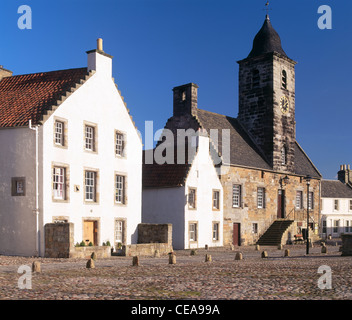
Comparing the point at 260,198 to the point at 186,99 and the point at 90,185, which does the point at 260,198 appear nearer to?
the point at 186,99

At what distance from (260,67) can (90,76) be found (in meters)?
23.1

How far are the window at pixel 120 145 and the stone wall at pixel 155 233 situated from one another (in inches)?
192

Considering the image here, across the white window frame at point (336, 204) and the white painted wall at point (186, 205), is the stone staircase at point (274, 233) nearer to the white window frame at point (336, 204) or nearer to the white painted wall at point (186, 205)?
the white painted wall at point (186, 205)

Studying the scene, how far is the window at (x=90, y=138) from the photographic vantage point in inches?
1190

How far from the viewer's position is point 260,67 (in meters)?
49.0

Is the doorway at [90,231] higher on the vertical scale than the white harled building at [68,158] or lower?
lower

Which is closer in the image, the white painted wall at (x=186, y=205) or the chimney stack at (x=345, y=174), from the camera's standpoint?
the white painted wall at (x=186, y=205)

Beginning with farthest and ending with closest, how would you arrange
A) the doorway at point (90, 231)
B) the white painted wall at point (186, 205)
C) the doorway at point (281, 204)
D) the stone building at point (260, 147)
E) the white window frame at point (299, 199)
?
the white window frame at point (299, 199) → the doorway at point (281, 204) → the stone building at point (260, 147) → the white painted wall at point (186, 205) → the doorway at point (90, 231)

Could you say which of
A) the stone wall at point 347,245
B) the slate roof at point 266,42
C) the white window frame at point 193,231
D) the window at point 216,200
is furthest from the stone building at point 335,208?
the stone wall at point 347,245

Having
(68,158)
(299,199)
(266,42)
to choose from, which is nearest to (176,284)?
(68,158)

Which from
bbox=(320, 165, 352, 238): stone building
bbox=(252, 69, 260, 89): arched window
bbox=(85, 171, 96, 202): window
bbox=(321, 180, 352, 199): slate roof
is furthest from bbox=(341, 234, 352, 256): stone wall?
bbox=(321, 180, 352, 199): slate roof

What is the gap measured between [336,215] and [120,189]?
153 ft
